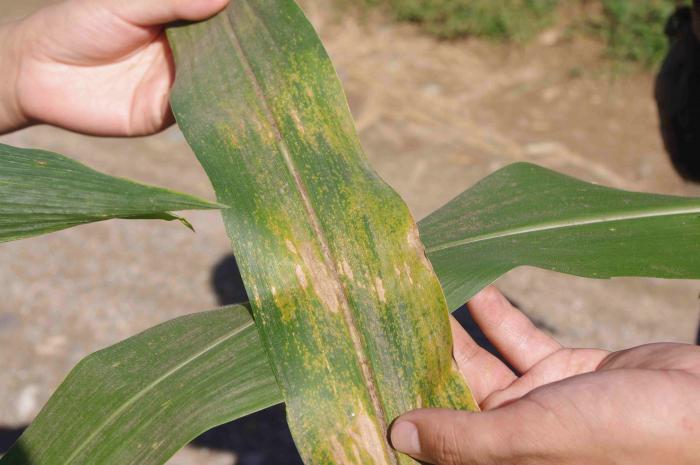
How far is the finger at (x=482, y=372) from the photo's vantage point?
3.03ft

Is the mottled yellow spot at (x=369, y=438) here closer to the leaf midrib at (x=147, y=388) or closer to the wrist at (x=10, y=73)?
the leaf midrib at (x=147, y=388)

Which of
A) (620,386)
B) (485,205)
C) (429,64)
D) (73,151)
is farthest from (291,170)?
(429,64)

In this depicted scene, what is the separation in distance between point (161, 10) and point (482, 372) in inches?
24.1

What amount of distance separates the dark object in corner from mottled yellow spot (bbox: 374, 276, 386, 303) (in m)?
0.82

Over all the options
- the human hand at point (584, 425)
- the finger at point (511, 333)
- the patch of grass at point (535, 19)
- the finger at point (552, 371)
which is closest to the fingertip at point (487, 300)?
the finger at point (511, 333)

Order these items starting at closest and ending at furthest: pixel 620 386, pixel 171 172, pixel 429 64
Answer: pixel 620 386 → pixel 171 172 → pixel 429 64

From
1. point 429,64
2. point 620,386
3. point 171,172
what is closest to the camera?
point 620,386

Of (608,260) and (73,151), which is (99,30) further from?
(73,151)

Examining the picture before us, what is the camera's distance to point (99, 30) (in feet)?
3.48

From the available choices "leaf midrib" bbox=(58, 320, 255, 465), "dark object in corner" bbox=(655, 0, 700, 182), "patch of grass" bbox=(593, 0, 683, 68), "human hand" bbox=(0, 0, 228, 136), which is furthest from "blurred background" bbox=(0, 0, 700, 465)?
"leaf midrib" bbox=(58, 320, 255, 465)

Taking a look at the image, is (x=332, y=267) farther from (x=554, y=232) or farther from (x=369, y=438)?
(x=554, y=232)

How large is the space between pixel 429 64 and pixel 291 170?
73.8 inches

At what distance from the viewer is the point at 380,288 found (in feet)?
2.31

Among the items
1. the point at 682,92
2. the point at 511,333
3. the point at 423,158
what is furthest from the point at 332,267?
the point at 423,158
